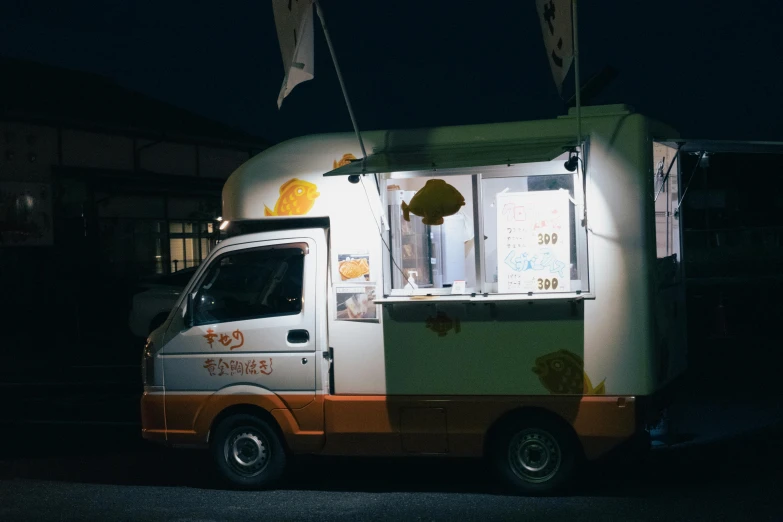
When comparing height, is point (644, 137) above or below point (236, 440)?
above

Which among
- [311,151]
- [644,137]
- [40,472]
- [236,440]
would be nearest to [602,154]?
[644,137]

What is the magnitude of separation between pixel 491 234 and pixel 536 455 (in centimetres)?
168

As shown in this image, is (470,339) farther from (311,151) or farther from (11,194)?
(11,194)

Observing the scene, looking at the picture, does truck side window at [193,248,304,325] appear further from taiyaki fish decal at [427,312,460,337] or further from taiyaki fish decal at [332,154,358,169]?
taiyaki fish decal at [427,312,460,337]

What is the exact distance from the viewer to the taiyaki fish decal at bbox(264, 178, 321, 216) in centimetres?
725

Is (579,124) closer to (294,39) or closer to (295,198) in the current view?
(295,198)

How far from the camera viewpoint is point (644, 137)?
652 centimetres

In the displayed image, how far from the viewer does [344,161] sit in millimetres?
7160

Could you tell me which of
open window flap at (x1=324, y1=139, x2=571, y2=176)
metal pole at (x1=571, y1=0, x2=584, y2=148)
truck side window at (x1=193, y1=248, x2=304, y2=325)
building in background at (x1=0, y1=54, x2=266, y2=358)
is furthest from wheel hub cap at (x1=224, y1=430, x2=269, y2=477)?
building in background at (x1=0, y1=54, x2=266, y2=358)

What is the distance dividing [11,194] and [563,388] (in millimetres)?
19740

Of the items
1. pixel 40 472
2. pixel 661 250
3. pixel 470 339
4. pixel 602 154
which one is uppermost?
pixel 602 154

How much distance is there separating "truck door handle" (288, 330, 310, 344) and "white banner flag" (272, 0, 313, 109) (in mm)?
1785

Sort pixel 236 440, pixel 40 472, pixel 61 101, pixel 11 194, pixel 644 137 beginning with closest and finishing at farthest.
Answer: pixel 644 137, pixel 236 440, pixel 40 472, pixel 11 194, pixel 61 101

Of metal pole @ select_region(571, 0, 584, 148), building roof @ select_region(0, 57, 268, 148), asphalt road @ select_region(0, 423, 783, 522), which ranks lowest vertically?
asphalt road @ select_region(0, 423, 783, 522)
